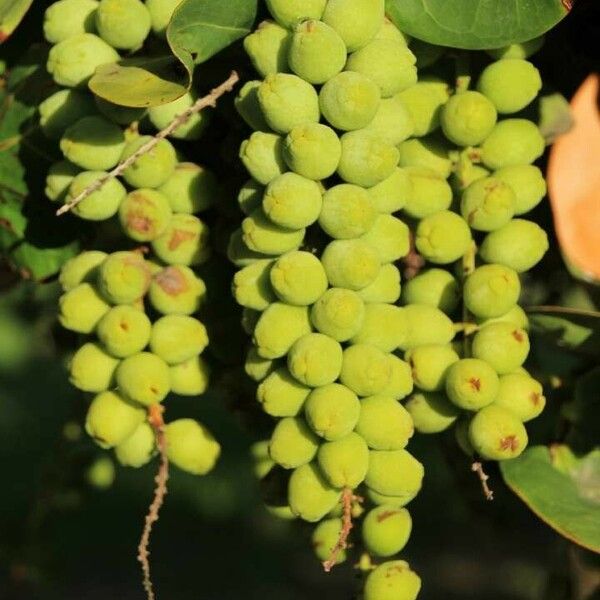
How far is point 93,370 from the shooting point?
2.64ft

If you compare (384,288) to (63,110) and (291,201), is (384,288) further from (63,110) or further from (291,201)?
(63,110)

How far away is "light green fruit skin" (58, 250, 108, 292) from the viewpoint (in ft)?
2.72

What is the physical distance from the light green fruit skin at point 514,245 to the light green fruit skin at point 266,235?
0.14 metres

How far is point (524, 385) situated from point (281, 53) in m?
0.26

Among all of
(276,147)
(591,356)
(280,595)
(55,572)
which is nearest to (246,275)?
(276,147)

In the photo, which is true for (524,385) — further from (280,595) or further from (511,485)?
(280,595)

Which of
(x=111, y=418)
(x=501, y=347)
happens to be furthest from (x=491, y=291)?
(x=111, y=418)

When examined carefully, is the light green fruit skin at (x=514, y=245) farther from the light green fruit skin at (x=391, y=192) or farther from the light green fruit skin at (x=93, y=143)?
the light green fruit skin at (x=93, y=143)

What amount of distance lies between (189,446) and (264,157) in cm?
22

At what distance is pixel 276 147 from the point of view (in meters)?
0.74

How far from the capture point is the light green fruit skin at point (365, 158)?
0.72 m

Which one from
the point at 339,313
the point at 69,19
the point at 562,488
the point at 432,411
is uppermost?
the point at 69,19

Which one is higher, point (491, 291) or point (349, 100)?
point (349, 100)

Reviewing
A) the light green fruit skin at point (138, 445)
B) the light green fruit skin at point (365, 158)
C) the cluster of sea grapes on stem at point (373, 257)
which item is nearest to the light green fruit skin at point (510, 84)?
the cluster of sea grapes on stem at point (373, 257)
